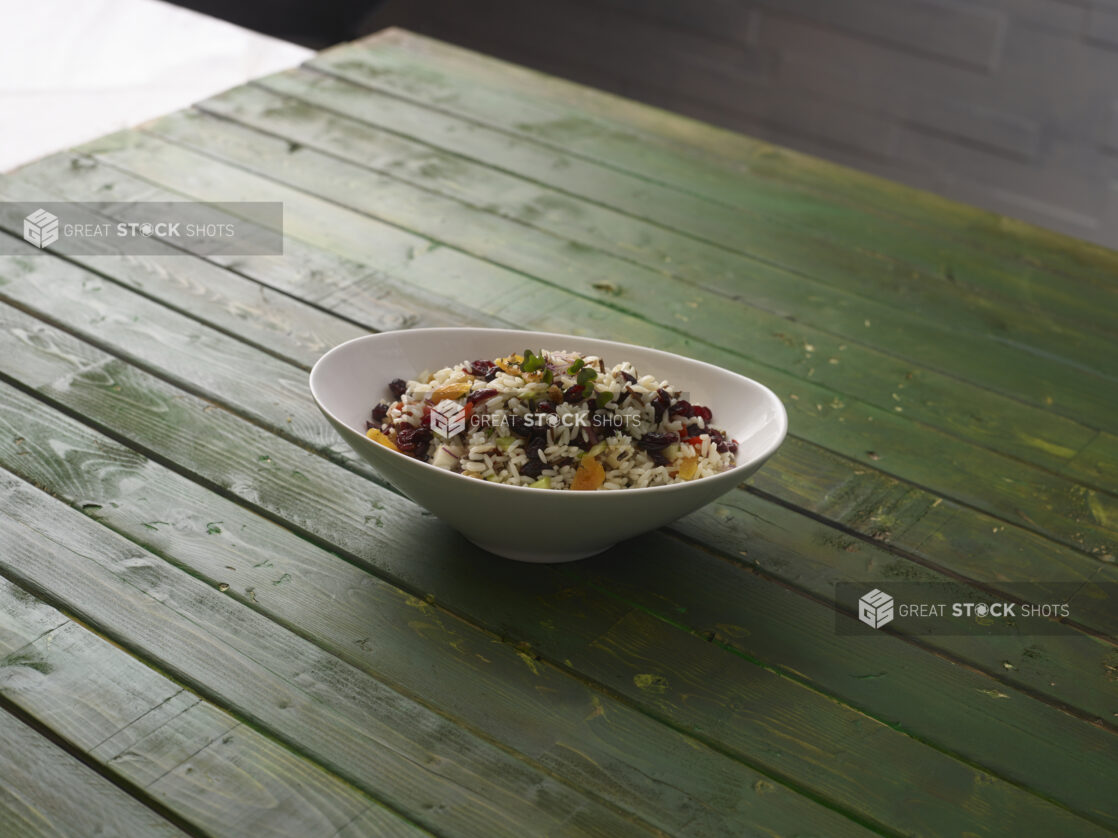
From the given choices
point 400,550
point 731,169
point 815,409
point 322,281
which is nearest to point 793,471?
point 815,409

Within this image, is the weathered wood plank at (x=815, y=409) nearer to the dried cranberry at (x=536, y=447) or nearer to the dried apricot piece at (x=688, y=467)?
the dried apricot piece at (x=688, y=467)

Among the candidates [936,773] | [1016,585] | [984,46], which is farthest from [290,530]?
[984,46]

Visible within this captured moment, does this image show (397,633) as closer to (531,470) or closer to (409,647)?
(409,647)

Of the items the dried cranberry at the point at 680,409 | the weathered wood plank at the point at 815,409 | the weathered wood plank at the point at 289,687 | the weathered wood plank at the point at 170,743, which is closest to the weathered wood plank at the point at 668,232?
the weathered wood plank at the point at 815,409

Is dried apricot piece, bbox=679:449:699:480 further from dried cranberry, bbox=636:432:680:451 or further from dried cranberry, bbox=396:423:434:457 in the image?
dried cranberry, bbox=396:423:434:457

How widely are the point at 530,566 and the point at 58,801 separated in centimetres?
48

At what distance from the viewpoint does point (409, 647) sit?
41.0 inches

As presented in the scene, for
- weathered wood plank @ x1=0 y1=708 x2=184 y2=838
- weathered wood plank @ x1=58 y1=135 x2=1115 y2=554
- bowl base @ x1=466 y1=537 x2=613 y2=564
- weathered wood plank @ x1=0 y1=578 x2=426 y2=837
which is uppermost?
weathered wood plank @ x1=58 y1=135 x2=1115 y2=554

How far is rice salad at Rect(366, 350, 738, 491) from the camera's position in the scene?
1073 mm

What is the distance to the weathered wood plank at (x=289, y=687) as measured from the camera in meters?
0.89

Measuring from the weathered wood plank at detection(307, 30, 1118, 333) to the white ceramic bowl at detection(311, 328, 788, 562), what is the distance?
32.7 inches

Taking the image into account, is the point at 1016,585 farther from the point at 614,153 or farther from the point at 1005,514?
the point at 614,153

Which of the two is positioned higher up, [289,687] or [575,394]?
[575,394]

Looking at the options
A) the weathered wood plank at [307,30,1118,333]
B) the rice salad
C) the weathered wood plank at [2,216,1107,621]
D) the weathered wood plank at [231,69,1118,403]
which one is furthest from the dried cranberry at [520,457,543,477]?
the weathered wood plank at [307,30,1118,333]
